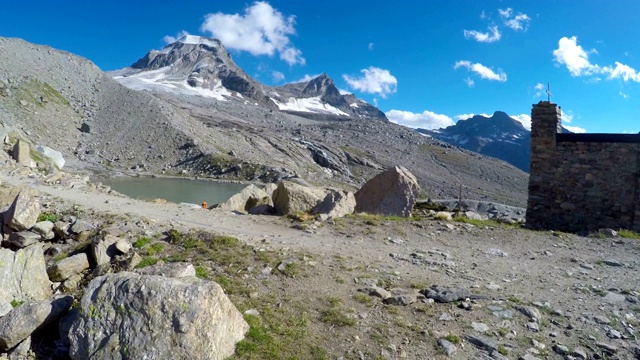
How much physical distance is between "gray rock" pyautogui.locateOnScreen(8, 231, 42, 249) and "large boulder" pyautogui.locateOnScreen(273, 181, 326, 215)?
333 inches

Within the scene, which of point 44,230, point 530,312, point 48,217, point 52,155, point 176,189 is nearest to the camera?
point 530,312

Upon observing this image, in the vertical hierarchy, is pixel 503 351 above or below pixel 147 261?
below

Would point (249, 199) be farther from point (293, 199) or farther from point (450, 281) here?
point (450, 281)

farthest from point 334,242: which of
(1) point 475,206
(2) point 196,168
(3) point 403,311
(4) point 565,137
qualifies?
(2) point 196,168

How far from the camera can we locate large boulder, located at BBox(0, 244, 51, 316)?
25.6ft

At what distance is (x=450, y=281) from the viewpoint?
9.56 m

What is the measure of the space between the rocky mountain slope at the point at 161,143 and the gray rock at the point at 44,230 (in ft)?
162

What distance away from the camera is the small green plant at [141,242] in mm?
11040

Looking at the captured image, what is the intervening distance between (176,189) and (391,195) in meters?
37.6

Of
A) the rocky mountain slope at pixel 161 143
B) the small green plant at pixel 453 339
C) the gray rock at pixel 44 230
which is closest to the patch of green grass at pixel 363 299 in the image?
the small green plant at pixel 453 339

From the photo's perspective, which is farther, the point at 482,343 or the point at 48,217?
the point at 48,217

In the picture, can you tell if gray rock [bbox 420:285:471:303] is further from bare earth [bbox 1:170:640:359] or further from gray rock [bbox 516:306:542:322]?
gray rock [bbox 516:306:542:322]

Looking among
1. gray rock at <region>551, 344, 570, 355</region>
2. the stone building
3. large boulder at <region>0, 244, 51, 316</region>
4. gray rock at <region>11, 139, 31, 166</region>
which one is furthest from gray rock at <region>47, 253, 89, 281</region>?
gray rock at <region>11, 139, 31, 166</region>

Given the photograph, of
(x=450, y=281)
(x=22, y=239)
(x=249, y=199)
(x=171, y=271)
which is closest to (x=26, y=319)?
(x=171, y=271)
